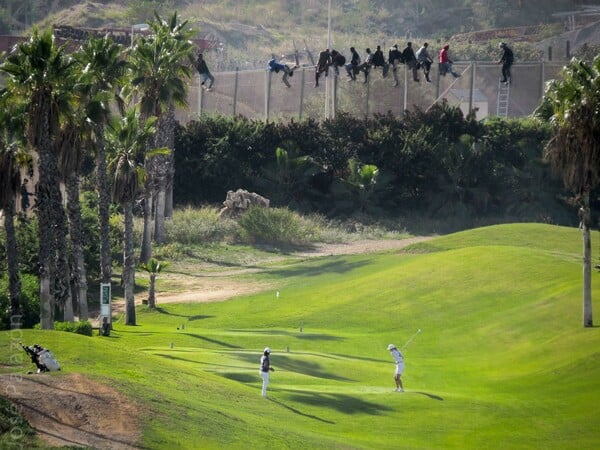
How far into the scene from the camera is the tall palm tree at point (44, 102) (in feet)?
167

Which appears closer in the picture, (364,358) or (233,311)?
(364,358)

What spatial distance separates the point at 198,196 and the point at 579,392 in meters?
53.7

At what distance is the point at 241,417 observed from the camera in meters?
36.5

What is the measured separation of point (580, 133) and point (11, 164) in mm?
21499

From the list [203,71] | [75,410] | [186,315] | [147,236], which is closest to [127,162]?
[186,315]

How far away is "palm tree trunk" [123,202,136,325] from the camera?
61000mm

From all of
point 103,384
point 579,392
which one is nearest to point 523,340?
point 579,392

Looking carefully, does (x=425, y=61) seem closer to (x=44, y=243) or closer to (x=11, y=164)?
(x=11, y=164)

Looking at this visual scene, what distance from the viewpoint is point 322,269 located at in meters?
74.3

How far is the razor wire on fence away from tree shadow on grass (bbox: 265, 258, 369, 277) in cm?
2503

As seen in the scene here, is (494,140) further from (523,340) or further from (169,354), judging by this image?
(169,354)

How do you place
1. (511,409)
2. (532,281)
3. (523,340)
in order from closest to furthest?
(511,409) < (523,340) < (532,281)

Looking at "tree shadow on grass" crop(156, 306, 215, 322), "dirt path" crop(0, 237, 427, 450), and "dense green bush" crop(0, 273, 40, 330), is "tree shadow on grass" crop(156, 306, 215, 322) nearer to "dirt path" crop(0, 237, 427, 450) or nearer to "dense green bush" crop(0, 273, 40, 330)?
"dense green bush" crop(0, 273, 40, 330)

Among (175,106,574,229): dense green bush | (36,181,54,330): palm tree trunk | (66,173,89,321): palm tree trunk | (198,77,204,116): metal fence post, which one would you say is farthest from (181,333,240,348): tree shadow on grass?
(198,77,204,116): metal fence post
